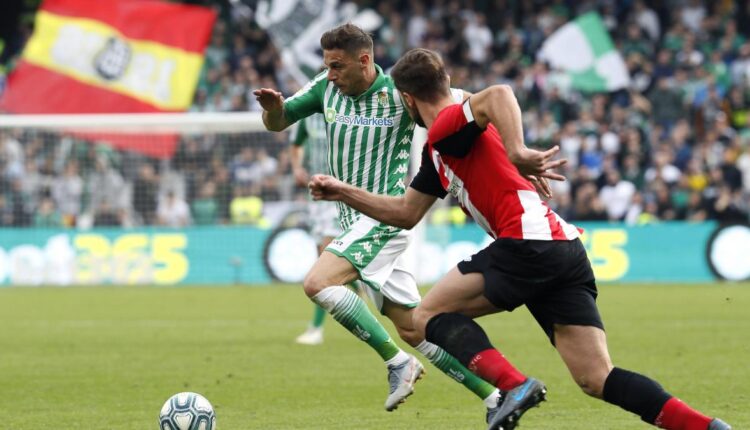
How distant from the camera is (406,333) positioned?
8.11m

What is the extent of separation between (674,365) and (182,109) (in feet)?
55.2

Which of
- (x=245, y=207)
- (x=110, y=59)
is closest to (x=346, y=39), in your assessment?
(x=245, y=207)

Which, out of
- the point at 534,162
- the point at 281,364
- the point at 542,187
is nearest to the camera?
the point at 534,162

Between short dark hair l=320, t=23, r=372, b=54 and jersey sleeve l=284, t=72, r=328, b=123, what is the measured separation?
453 millimetres

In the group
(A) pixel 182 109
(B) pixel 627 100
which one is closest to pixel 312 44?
(A) pixel 182 109

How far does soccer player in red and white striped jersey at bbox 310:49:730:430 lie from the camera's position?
609 cm

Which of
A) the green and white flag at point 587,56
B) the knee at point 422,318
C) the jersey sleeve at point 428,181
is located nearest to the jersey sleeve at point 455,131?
the jersey sleeve at point 428,181

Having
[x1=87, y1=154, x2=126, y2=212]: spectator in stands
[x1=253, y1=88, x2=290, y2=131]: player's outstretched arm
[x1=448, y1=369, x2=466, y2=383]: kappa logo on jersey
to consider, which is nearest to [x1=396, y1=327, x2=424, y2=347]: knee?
[x1=448, y1=369, x2=466, y2=383]: kappa logo on jersey

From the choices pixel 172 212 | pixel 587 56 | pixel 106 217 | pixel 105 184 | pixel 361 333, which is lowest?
pixel 106 217

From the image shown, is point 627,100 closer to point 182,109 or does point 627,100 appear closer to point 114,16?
point 182,109

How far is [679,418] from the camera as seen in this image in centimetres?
600

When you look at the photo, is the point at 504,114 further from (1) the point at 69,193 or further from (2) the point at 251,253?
(1) the point at 69,193

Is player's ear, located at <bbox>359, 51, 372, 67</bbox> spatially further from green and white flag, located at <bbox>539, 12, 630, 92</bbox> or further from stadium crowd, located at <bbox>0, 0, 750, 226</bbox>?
green and white flag, located at <bbox>539, 12, 630, 92</bbox>

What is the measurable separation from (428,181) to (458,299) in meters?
0.74
